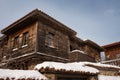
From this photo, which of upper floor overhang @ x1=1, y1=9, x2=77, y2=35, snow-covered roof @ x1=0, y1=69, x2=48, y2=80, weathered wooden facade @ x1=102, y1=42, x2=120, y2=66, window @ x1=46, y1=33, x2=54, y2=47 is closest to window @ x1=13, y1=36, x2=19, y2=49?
upper floor overhang @ x1=1, y1=9, x2=77, y2=35

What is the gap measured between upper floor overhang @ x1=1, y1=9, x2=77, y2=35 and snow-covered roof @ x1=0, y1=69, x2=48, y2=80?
7.21m

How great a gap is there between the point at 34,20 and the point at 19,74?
8.27 metres

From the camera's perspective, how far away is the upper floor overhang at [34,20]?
12227mm

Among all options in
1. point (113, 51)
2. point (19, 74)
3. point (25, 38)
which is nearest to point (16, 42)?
point (25, 38)

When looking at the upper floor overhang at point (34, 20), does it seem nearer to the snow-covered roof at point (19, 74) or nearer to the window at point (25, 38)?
the window at point (25, 38)

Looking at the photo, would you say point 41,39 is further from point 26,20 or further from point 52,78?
point 52,78

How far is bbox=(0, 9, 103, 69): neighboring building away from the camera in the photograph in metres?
12.2

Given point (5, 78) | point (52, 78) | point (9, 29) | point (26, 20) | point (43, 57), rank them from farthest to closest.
A: point (9, 29), point (26, 20), point (43, 57), point (52, 78), point (5, 78)

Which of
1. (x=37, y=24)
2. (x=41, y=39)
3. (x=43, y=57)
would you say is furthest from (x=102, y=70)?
(x=37, y=24)

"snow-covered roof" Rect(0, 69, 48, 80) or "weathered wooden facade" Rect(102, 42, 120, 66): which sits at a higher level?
"weathered wooden facade" Rect(102, 42, 120, 66)

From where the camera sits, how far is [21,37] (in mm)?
13773

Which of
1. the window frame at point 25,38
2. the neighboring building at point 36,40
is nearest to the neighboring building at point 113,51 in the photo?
the neighboring building at point 36,40

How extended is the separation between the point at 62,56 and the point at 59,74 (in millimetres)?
8428

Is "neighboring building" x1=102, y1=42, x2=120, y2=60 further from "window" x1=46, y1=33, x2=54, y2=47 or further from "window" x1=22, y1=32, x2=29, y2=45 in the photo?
"window" x1=22, y1=32, x2=29, y2=45
